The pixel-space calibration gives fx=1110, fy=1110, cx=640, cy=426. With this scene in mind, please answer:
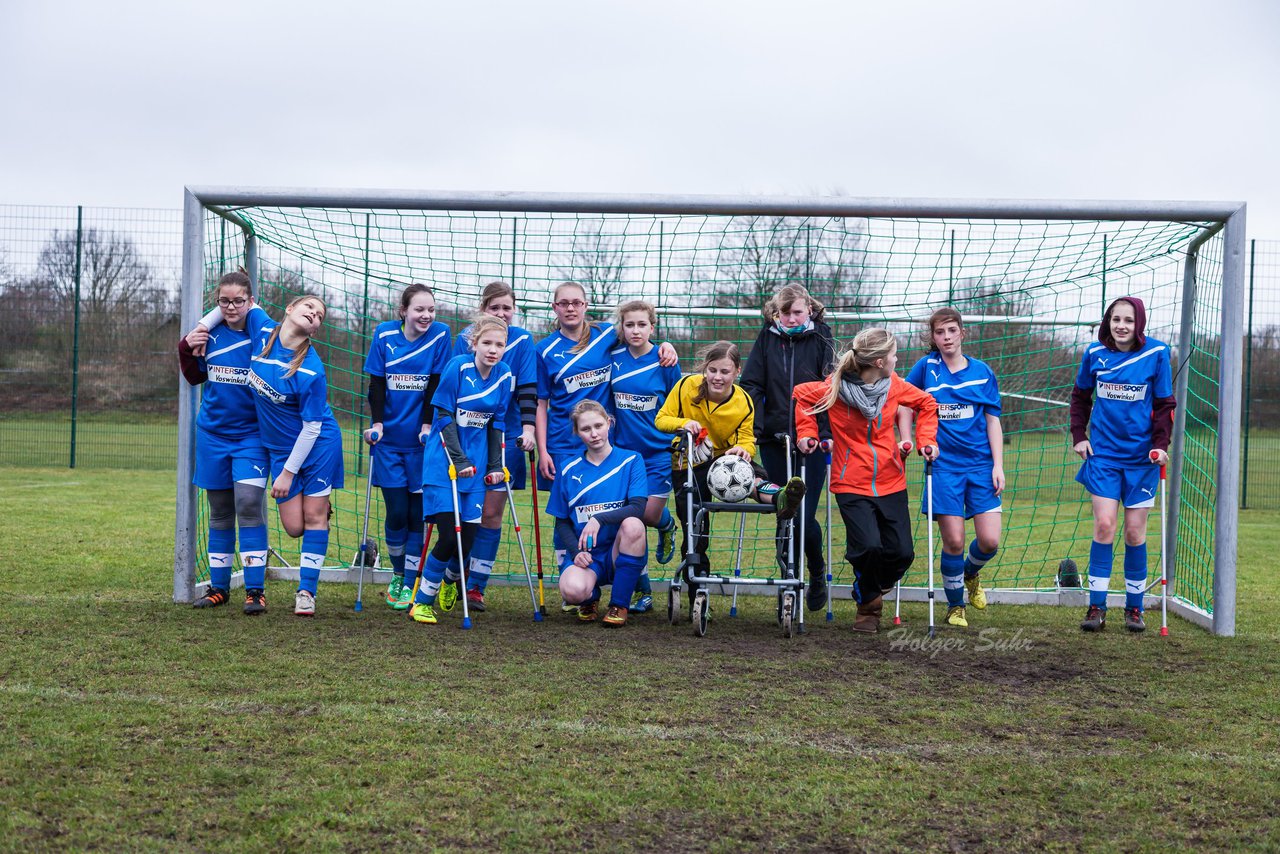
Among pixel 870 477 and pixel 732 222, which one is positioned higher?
pixel 732 222

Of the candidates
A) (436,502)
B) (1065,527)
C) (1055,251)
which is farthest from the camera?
(1065,527)

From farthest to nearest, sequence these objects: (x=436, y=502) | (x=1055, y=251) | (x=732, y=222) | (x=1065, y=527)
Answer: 1. (x=1065, y=527)
2. (x=732, y=222)
3. (x=1055, y=251)
4. (x=436, y=502)

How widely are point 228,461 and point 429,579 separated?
1.28m

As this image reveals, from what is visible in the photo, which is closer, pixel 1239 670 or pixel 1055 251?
pixel 1239 670

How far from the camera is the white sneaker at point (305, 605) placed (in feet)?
19.2

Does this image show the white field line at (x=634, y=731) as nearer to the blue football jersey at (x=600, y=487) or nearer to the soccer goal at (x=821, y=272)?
the blue football jersey at (x=600, y=487)

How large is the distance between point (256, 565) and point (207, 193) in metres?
2.13

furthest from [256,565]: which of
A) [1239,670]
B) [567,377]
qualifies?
[1239,670]

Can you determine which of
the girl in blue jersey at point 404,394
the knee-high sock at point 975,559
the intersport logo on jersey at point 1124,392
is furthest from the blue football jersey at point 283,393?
the intersport logo on jersey at point 1124,392

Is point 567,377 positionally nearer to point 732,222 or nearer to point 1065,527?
point 732,222

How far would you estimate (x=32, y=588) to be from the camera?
621 centimetres

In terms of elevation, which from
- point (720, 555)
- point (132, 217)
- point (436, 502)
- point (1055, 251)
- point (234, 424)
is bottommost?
point (720, 555)

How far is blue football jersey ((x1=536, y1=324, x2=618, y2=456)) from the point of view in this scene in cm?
623

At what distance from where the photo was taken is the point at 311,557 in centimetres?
595
